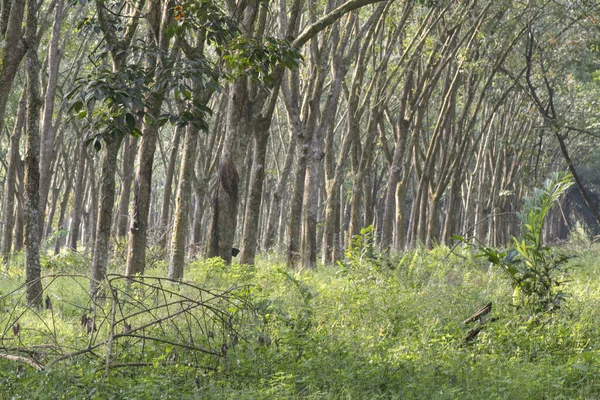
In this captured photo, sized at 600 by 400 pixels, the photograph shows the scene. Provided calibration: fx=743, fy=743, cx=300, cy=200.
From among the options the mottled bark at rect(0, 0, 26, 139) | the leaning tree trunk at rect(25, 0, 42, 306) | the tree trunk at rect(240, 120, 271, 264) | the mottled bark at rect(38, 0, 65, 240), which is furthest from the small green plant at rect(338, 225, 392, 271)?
the mottled bark at rect(38, 0, 65, 240)

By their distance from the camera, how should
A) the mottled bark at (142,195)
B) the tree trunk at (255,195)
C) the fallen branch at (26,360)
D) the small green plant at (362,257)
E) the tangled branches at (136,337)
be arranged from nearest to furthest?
the fallen branch at (26,360) < the tangled branches at (136,337) < the mottled bark at (142,195) < the small green plant at (362,257) < the tree trunk at (255,195)

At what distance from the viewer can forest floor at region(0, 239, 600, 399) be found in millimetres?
5477

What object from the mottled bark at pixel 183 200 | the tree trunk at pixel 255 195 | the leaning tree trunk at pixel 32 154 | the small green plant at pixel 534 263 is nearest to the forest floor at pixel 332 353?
the small green plant at pixel 534 263

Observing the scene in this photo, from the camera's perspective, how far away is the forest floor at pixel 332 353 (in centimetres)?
548

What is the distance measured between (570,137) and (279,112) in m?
14.4

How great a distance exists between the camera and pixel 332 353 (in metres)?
6.61

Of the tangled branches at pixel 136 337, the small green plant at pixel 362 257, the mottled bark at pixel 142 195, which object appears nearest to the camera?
the tangled branches at pixel 136 337

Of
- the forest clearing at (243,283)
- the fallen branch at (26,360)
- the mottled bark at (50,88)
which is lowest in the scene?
the fallen branch at (26,360)

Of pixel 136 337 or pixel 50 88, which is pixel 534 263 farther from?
pixel 50 88

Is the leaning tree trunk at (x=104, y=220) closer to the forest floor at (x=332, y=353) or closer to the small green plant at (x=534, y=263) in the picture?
the forest floor at (x=332, y=353)

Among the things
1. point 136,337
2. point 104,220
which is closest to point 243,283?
point 104,220

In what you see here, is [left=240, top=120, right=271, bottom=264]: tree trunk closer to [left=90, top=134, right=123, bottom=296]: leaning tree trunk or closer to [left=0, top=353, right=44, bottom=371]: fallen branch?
[left=90, top=134, right=123, bottom=296]: leaning tree trunk

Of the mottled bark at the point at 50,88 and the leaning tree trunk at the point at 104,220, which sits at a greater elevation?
the mottled bark at the point at 50,88

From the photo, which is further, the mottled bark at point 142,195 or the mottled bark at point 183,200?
the mottled bark at point 183,200
